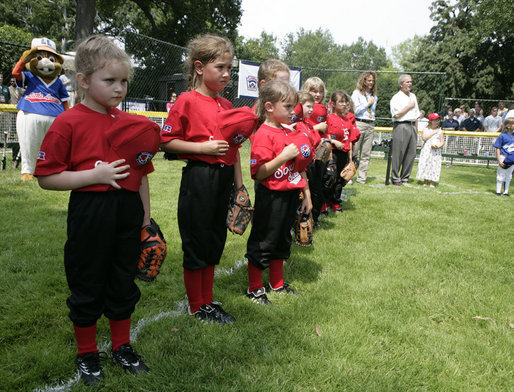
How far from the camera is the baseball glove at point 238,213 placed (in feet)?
9.36

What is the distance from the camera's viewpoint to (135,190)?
221cm

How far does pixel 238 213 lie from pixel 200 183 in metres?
0.39

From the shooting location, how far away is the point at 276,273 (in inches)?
138

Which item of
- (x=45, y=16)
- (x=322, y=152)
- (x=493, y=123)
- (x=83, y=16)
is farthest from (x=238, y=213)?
(x=45, y=16)

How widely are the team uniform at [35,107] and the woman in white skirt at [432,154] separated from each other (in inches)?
334

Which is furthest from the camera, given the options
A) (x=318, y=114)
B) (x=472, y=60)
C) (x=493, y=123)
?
(x=472, y=60)

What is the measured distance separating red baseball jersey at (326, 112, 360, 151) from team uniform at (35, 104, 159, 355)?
3973 millimetres

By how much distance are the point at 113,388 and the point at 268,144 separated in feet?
6.35

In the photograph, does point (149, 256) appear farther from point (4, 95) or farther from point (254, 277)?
point (4, 95)

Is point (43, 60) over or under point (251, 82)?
under

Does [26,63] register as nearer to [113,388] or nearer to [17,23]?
[113,388]

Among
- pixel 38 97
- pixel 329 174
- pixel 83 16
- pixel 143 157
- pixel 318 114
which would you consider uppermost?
pixel 83 16

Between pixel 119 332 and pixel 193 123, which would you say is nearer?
pixel 119 332

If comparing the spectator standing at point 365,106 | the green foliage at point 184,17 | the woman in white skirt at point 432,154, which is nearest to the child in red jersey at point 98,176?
the spectator standing at point 365,106
